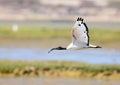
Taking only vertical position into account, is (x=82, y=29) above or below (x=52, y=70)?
above

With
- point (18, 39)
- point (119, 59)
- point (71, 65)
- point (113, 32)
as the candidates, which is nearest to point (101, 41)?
point (113, 32)

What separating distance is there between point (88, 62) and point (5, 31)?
40.0 feet

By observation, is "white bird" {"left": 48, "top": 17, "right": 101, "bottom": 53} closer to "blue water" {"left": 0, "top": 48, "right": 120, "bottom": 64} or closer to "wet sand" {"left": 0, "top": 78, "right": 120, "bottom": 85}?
"wet sand" {"left": 0, "top": 78, "right": 120, "bottom": 85}

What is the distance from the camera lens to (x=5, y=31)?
37.7m

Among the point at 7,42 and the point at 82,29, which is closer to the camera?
the point at 82,29

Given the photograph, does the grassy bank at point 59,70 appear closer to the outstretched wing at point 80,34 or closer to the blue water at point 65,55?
the blue water at point 65,55

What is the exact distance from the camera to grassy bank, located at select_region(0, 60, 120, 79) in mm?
24688

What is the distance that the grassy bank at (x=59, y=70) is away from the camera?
81.0 ft

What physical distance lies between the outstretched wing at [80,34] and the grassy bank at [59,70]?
11.4 metres

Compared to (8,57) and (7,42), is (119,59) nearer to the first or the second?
(8,57)

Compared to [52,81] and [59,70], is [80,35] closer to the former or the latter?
[52,81]

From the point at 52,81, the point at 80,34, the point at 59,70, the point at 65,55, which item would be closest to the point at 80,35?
the point at 80,34

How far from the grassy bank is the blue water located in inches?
47.2

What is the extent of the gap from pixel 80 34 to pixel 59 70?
11.9m
